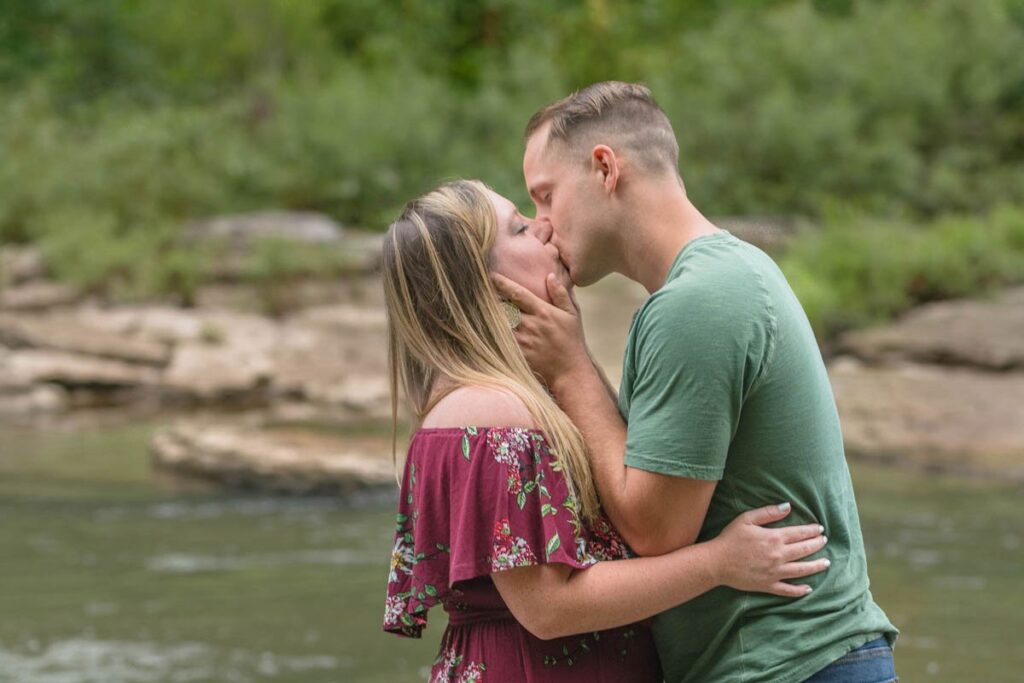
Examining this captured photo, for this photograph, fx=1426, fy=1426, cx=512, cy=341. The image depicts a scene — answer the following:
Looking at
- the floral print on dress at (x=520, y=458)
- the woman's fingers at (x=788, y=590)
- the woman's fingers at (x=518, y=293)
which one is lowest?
the woman's fingers at (x=788, y=590)

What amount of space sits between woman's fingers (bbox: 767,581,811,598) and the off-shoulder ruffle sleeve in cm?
28

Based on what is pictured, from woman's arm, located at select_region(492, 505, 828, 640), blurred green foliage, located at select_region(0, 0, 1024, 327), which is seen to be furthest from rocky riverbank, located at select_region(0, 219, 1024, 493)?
woman's arm, located at select_region(492, 505, 828, 640)

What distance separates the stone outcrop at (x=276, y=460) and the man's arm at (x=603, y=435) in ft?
25.5

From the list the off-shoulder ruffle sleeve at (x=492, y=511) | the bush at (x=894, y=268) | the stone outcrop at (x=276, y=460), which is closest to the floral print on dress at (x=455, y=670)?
the off-shoulder ruffle sleeve at (x=492, y=511)

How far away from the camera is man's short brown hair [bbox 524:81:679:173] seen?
2.65m

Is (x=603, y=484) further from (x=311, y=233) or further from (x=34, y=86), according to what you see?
(x=34, y=86)

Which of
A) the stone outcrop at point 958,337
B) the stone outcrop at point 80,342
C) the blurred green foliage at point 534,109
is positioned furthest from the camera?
the blurred green foliage at point 534,109

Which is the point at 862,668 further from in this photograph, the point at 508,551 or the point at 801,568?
the point at 508,551

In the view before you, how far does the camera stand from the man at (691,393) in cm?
238

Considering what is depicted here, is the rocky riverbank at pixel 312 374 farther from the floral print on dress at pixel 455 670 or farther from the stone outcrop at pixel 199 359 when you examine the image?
the floral print on dress at pixel 455 670

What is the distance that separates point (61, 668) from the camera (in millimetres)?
6574

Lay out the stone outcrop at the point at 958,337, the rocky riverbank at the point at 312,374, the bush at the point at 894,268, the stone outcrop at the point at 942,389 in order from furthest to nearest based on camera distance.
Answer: the bush at the point at 894,268, the stone outcrop at the point at 958,337, the stone outcrop at the point at 942,389, the rocky riverbank at the point at 312,374

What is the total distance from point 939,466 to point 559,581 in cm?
952

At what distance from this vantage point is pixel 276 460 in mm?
10734
